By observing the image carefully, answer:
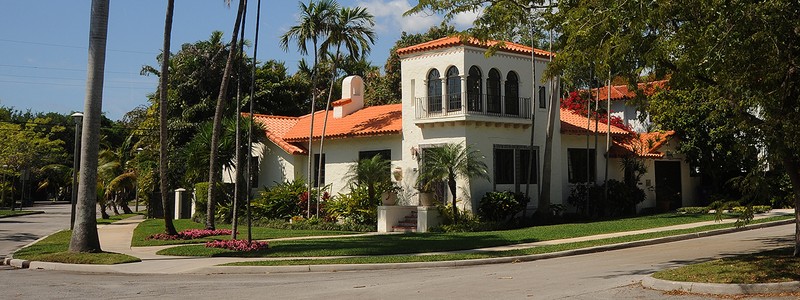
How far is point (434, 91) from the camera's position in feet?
88.7

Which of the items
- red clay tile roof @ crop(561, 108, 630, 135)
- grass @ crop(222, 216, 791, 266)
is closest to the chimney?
red clay tile roof @ crop(561, 108, 630, 135)

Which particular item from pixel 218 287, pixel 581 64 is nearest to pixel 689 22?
pixel 581 64

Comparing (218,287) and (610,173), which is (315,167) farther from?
(218,287)

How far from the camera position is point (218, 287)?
1267 centimetres

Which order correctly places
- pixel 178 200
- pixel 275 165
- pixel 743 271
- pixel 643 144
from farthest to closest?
pixel 178 200, pixel 643 144, pixel 275 165, pixel 743 271

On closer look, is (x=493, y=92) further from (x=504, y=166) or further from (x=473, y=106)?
(x=504, y=166)

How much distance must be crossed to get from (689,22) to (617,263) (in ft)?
17.8

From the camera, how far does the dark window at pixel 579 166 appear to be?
98.9 feet

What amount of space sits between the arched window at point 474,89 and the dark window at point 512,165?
1720 mm

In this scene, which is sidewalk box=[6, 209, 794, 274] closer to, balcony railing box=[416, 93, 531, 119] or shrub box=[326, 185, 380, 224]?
balcony railing box=[416, 93, 531, 119]

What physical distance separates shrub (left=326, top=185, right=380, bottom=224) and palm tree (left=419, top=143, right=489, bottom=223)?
2566 millimetres

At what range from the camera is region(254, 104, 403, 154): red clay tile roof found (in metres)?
28.8

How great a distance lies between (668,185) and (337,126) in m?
15.2

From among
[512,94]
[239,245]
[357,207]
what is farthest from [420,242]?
[512,94]
